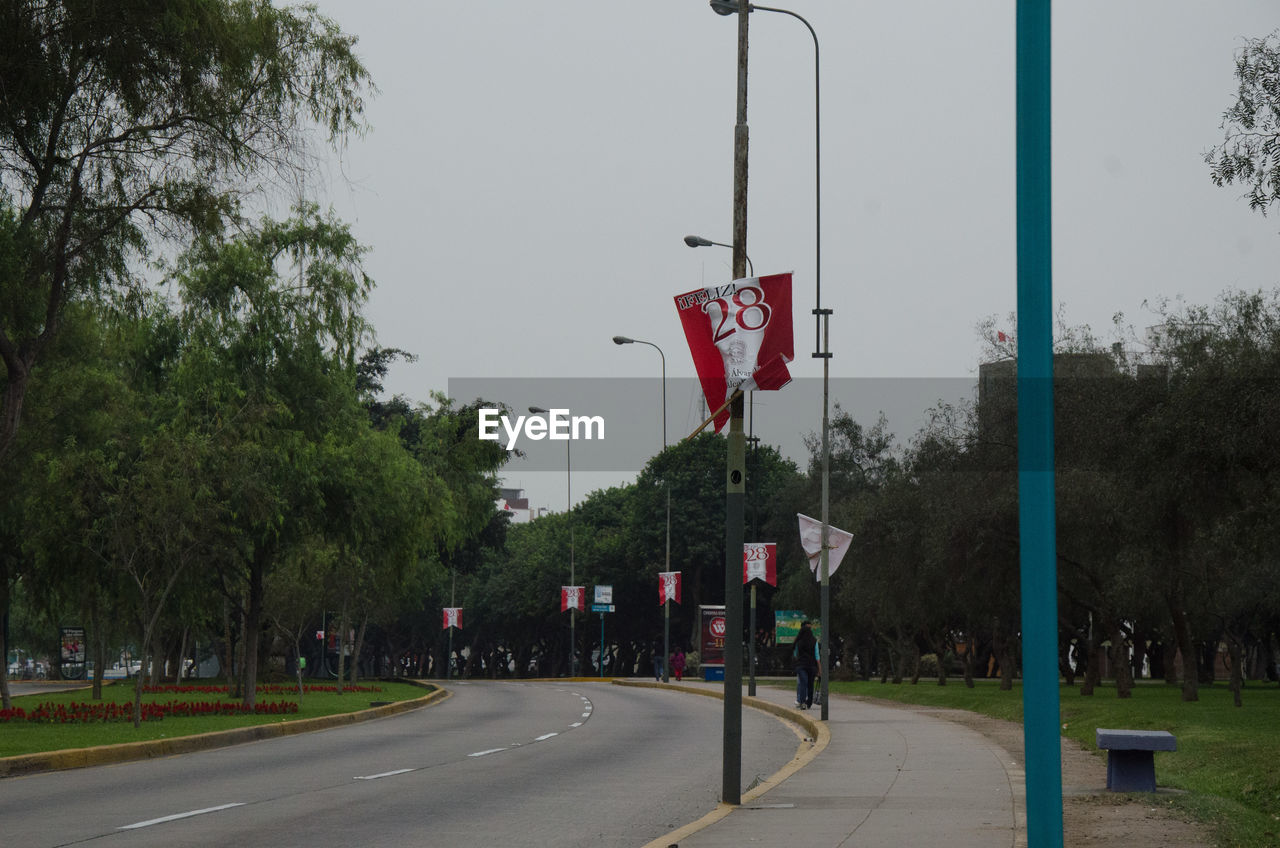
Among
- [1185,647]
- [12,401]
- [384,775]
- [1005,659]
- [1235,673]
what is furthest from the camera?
[1005,659]

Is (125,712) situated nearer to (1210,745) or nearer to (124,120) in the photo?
(124,120)

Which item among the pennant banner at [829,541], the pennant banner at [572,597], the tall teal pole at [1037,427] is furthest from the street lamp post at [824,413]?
the pennant banner at [572,597]

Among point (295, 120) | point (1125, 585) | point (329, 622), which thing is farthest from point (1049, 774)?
point (329, 622)

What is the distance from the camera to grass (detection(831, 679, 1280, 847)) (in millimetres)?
11766

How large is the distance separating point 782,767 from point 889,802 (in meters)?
5.38

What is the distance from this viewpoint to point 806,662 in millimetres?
29641

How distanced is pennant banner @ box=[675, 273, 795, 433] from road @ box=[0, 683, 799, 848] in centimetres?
392

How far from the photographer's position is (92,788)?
1538 centimetres

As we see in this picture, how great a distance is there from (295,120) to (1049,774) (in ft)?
51.3

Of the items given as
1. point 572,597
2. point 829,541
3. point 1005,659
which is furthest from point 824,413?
point 572,597

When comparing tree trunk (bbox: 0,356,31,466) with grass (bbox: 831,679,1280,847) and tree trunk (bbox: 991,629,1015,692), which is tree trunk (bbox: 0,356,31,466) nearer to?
grass (bbox: 831,679,1280,847)

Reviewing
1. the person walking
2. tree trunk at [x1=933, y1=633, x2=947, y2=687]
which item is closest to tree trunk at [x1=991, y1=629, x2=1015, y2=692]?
tree trunk at [x1=933, y1=633, x2=947, y2=687]

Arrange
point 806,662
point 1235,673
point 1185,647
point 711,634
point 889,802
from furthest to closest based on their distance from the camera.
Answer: point 711,634, point 1235,673, point 1185,647, point 806,662, point 889,802

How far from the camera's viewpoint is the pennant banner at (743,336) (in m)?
12.9
